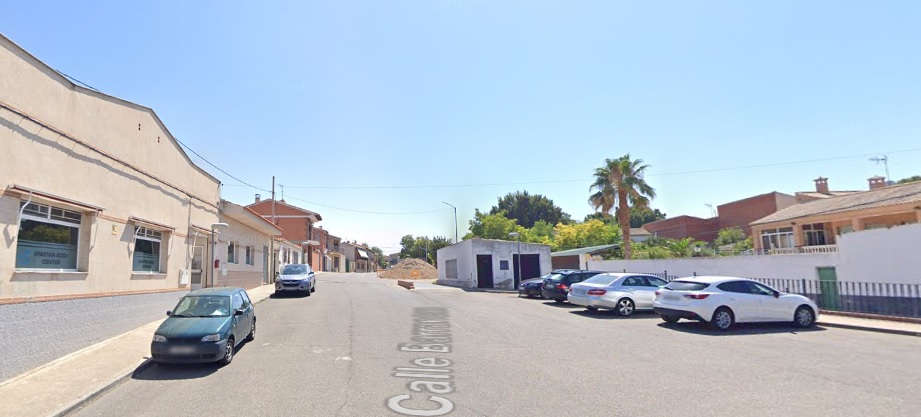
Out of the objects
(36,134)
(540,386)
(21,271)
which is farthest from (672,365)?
(36,134)

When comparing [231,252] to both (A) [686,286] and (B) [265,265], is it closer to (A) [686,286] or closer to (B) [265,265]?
(B) [265,265]

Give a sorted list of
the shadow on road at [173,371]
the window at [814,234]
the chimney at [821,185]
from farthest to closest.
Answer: the chimney at [821,185], the window at [814,234], the shadow on road at [173,371]

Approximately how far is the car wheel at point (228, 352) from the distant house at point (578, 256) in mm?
28407

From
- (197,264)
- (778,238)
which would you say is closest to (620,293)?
(197,264)

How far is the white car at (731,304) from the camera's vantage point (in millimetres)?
13016

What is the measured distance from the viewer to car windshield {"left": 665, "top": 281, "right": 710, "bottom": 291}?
13.4 meters

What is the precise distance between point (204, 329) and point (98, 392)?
184cm

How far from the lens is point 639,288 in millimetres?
16844

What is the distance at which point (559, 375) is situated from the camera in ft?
25.6

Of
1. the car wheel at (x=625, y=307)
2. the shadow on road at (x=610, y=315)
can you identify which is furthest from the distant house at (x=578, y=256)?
the car wheel at (x=625, y=307)

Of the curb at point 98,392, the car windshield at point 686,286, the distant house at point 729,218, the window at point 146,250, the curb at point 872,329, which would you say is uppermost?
the distant house at point 729,218

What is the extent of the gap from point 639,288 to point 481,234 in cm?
4834

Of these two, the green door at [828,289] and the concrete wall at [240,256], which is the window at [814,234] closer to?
the green door at [828,289]

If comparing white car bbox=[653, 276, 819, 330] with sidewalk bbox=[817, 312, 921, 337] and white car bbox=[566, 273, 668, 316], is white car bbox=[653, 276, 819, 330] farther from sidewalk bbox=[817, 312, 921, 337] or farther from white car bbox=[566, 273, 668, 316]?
white car bbox=[566, 273, 668, 316]
